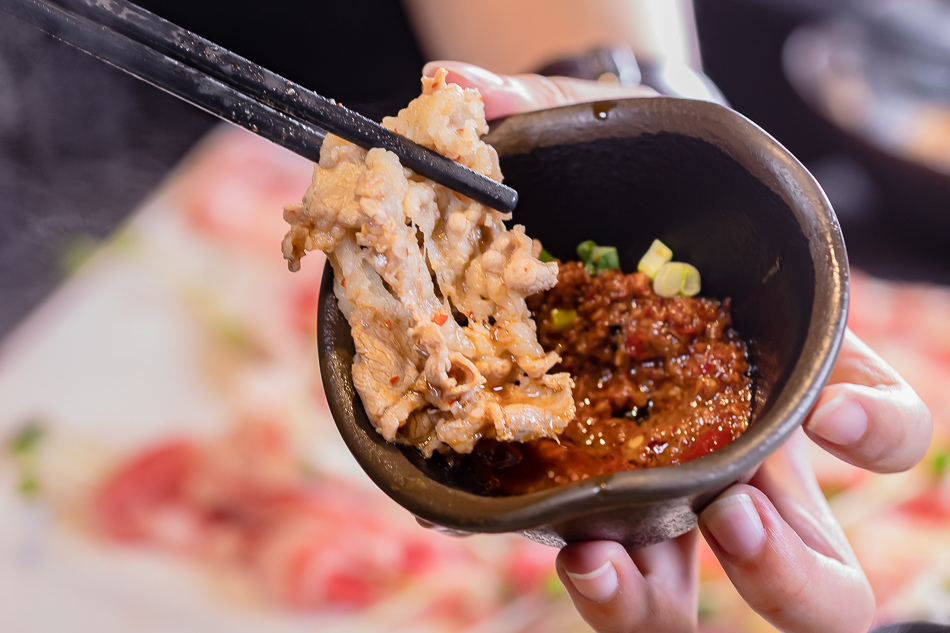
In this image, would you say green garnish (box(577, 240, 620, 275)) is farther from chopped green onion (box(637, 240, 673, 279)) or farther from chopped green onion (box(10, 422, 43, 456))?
chopped green onion (box(10, 422, 43, 456))

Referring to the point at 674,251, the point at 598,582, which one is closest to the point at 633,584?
the point at 598,582

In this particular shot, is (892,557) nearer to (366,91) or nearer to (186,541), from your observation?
(186,541)

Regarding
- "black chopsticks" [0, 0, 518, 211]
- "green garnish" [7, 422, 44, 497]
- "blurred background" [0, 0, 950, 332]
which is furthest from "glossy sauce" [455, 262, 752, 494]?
"green garnish" [7, 422, 44, 497]

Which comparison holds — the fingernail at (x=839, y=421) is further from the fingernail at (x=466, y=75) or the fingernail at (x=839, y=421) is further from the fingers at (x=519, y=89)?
the fingernail at (x=466, y=75)

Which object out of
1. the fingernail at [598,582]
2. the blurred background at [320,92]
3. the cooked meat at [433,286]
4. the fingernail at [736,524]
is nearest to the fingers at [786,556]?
the fingernail at [736,524]

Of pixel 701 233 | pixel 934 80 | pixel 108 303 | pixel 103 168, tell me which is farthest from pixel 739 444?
pixel 934 80

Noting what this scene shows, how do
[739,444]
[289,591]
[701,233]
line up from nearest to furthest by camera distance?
[739,444] < [701,233] < [289,591]
